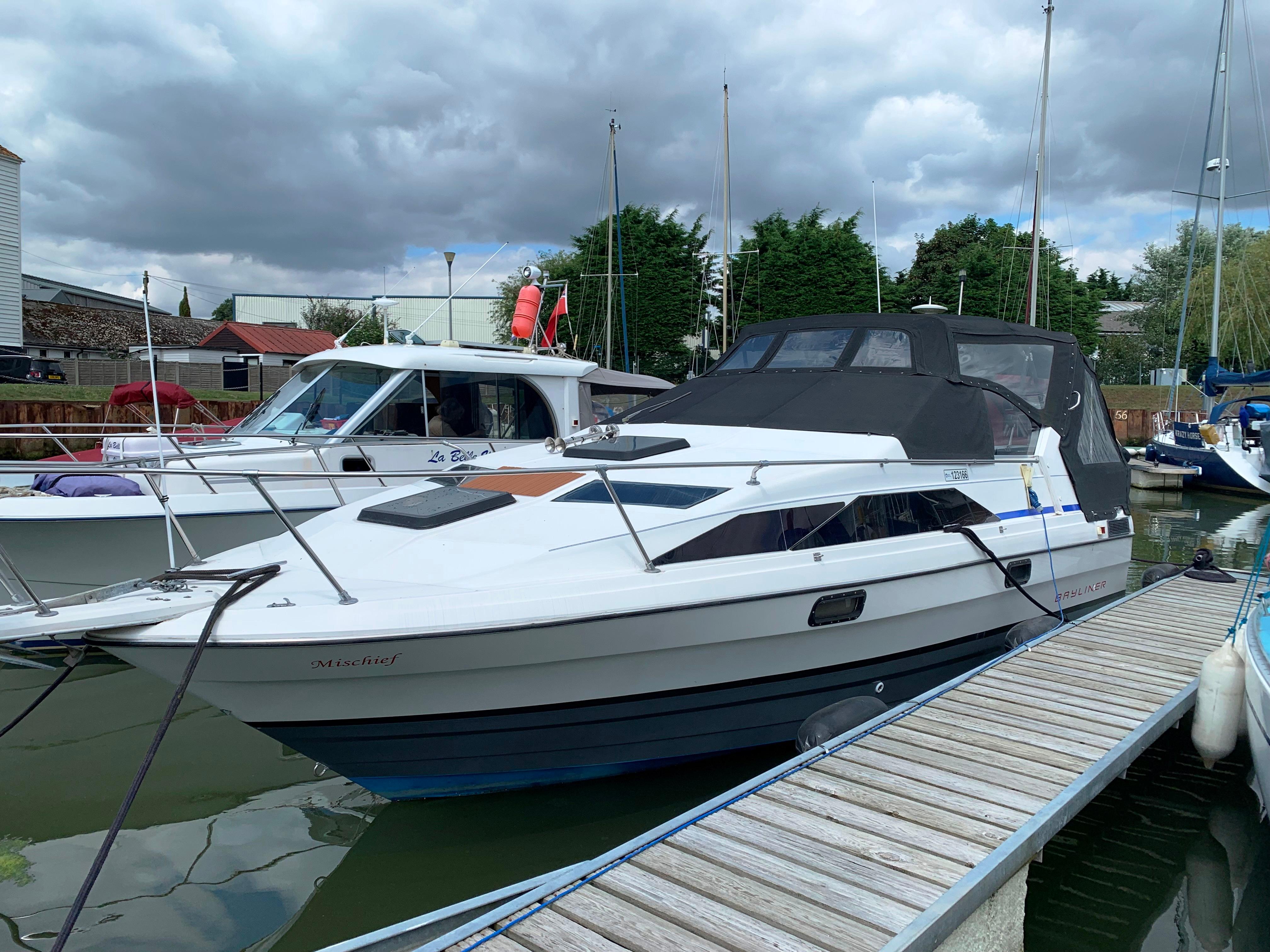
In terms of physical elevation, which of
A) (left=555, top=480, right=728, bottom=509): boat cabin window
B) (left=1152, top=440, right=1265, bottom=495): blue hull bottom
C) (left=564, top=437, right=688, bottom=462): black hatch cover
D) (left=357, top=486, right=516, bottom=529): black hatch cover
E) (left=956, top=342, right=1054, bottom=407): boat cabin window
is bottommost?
(left=1152, top=440, right=1265, bottom=495): blue hull bottom

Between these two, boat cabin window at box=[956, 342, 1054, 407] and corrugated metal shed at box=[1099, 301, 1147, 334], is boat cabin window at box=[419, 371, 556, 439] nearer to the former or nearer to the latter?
boat cabin window at box=[956, 342, 1054, 407]

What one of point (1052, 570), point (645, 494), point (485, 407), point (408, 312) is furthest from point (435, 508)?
point (408, 312)

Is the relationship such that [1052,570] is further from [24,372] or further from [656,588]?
[24,372]

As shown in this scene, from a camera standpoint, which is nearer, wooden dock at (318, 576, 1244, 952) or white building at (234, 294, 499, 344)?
wooden dock at (318, 576, 1244, 952)

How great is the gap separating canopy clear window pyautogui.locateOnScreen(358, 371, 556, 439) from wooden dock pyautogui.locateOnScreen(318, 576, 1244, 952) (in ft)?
17.0

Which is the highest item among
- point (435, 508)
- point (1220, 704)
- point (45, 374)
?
point (45, 374)

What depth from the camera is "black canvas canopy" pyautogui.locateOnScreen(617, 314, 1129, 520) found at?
556 centimetres

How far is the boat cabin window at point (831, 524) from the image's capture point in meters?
4.35

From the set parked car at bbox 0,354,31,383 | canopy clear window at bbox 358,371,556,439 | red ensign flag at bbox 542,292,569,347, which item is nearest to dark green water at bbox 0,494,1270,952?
canopy clear window at bbox 358,371,556,439

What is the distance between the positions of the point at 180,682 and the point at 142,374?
27.2 meters

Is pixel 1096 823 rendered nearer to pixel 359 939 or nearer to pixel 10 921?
pixel 359 939

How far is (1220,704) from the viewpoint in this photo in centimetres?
441

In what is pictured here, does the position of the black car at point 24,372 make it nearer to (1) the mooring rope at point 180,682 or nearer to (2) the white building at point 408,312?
(2) the white building at point 408,312

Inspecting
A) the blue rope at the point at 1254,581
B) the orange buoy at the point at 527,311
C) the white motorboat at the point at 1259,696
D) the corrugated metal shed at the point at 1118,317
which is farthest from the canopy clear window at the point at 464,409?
the corrugated metal shed at the point at 1118,317
